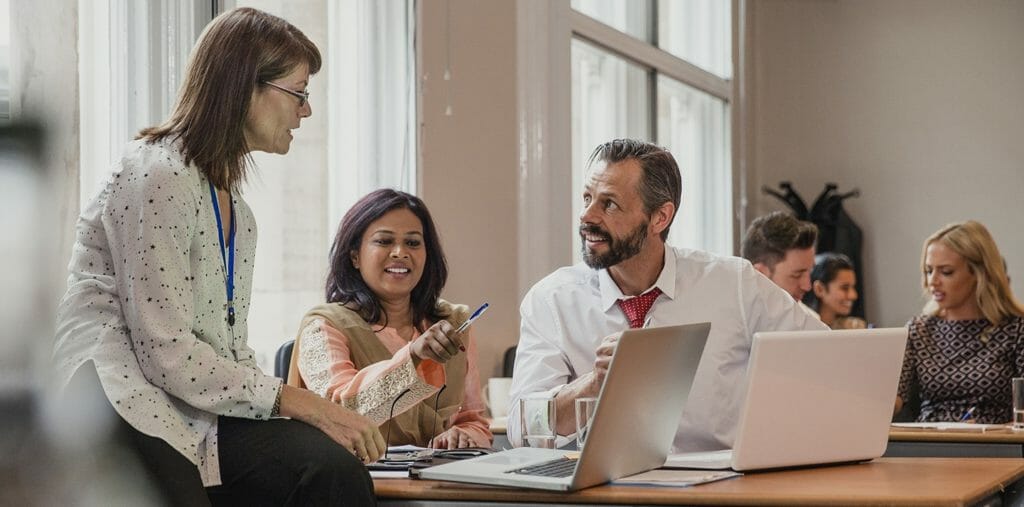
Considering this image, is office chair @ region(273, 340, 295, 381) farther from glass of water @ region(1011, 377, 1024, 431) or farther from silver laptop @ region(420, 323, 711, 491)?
glass of water @ region(1011, 377, 1024, 431)

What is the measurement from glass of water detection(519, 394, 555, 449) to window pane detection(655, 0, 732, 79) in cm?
442

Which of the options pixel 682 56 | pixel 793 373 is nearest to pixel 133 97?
pixel 793 373

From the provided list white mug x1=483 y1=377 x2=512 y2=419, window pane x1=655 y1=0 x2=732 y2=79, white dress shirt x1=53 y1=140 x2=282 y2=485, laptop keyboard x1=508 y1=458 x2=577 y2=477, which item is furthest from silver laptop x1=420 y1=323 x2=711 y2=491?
window pane x1=655 y1=0 x2=732 y2=79

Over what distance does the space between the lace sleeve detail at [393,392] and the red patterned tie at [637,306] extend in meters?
0.54

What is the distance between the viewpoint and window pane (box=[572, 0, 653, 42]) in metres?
5.21

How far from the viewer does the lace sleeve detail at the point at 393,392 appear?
219cm

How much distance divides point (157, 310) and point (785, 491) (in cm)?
83

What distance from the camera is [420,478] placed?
1.63m

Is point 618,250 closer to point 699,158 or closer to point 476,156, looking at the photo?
point 476,156

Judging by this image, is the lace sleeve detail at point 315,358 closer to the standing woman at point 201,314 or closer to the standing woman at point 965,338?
the standing woman at point 201,314

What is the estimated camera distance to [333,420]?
1587 millimetres

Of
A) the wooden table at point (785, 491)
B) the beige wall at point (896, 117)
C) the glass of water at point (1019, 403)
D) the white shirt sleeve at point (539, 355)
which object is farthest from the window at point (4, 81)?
the beige wall at point (896, 117)

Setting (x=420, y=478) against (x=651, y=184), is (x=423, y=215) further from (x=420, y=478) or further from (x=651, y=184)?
(x=420, y=478)

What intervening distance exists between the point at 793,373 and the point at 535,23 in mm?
2860
